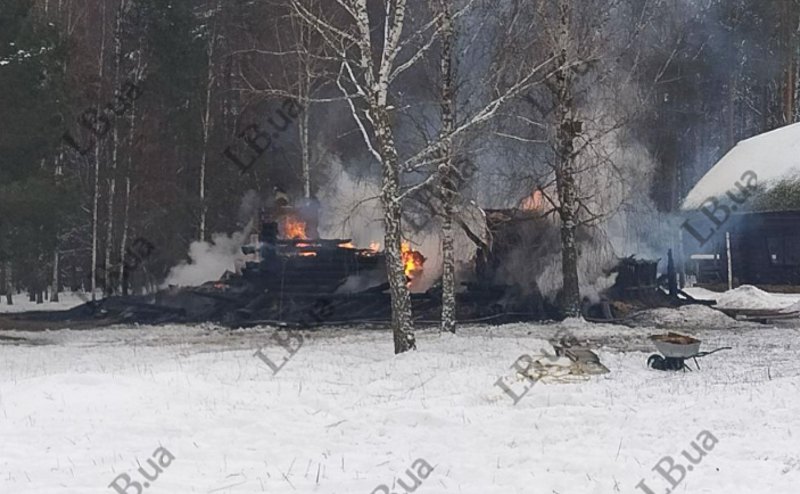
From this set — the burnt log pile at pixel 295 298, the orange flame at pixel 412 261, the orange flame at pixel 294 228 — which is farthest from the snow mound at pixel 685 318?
the orange flame at pixel 294 228

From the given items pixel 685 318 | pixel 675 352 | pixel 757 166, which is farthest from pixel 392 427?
pixel 757 166

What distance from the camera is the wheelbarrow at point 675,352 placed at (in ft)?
41.9

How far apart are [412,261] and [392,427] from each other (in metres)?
17.5

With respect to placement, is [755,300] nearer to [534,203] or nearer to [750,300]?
[750,300]

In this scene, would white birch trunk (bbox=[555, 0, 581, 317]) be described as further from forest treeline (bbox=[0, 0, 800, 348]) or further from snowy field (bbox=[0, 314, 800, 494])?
snowy field (bbox=[0, 314, 800, 494])

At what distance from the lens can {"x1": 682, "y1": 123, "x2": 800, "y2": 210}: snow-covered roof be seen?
30.7 meters

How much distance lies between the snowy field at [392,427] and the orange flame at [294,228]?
15.2 meters

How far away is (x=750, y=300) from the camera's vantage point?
93.5 feet

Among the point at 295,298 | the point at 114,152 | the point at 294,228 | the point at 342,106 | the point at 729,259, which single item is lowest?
the point at 295,298

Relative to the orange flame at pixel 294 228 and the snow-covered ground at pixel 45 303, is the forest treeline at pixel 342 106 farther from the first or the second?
the orange flame at pixel 294 228

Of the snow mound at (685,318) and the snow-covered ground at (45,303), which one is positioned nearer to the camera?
the snow mound at (685,318)

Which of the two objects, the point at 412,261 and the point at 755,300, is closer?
the point at 412,261

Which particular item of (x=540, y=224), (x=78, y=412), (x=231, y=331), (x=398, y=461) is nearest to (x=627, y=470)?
(x=398, y=461)

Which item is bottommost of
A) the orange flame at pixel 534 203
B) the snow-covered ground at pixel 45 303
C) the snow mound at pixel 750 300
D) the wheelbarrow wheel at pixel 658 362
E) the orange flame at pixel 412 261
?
the snow mound at pixel 750 300
